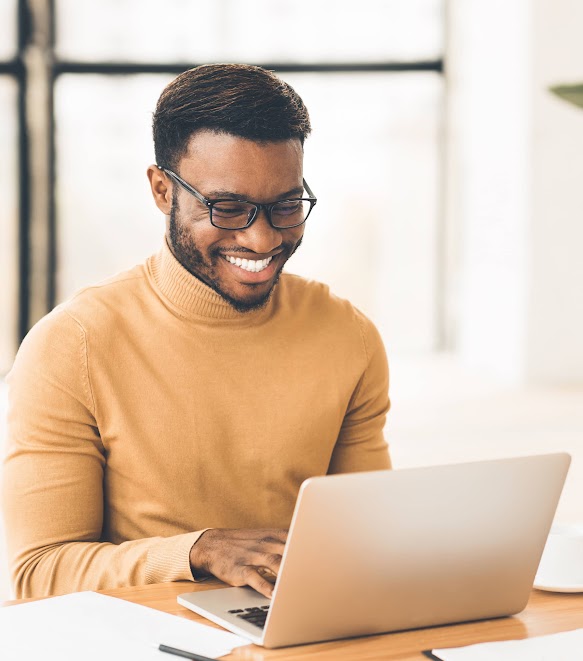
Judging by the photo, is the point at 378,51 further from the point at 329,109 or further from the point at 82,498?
the point at 82,498

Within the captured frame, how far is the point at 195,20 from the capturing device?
4.42 m

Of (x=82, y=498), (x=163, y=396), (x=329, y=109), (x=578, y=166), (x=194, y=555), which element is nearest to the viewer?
(x=194, y=555)

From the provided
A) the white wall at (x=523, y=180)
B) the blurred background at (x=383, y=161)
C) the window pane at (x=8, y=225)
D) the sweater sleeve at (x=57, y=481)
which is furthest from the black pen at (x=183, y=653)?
the window pane at (x=8, y=225)

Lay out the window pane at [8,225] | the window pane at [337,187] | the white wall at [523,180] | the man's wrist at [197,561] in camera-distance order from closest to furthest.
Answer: the man's wrist at [197,561], the white wall at [523,180], the window pane at [8,225], the window pane at [337,187]

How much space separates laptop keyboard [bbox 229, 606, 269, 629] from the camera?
41.0 inches

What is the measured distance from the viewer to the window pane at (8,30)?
4.26 meters

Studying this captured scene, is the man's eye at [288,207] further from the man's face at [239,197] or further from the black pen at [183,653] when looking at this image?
the black pen at [183,653]

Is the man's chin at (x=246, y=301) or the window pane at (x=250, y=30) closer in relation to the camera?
the man's chin at (x=246, y=301)

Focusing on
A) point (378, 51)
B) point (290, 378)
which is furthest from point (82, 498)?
point (378, 51)

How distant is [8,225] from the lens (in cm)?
435

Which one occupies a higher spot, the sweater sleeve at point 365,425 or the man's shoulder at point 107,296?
the man's shoulder at point 107,296

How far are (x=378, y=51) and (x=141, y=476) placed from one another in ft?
11.3

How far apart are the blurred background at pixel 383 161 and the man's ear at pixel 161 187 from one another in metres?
2.52

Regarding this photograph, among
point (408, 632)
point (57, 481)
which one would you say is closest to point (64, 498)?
point (57, 481)
